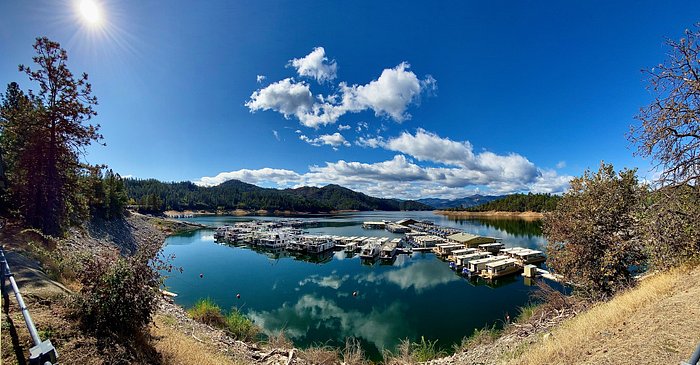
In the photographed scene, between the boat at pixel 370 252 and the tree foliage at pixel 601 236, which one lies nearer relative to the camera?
the tree foliage at pixel 601 236

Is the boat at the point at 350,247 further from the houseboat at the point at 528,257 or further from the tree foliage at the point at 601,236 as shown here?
→ the tree foliage at the point at 601,236

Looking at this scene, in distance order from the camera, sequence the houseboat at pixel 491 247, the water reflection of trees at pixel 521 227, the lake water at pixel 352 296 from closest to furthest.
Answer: the lake water at pixel 352 296
the houseboat at pixel 491 247
the water reflection of trees at pixel 521 227

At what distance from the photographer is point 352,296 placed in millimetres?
25688

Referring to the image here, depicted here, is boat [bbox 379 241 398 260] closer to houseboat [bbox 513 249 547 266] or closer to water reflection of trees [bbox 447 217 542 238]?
houseboat [bbox 513 249 547 266]

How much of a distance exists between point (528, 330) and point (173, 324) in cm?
1647

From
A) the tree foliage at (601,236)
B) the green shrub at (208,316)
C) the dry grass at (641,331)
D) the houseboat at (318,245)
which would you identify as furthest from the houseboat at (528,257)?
the green shrub at (208,316)

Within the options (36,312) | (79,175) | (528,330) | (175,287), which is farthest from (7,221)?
(528,330)

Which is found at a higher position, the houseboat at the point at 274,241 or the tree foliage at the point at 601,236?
the tree foliage at the point at 601,236

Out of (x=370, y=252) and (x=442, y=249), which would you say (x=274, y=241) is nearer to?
(x=370, y=252)

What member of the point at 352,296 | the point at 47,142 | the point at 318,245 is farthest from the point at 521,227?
the point at 47,142

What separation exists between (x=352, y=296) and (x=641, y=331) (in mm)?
21353

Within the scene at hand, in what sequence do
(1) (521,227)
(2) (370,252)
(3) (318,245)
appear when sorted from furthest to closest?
1. (1) (521,227)
2. (3) (318,245)
3. (2) (370,252)

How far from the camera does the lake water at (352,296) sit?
61.3ft

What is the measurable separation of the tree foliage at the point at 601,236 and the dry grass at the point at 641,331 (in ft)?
13.1
